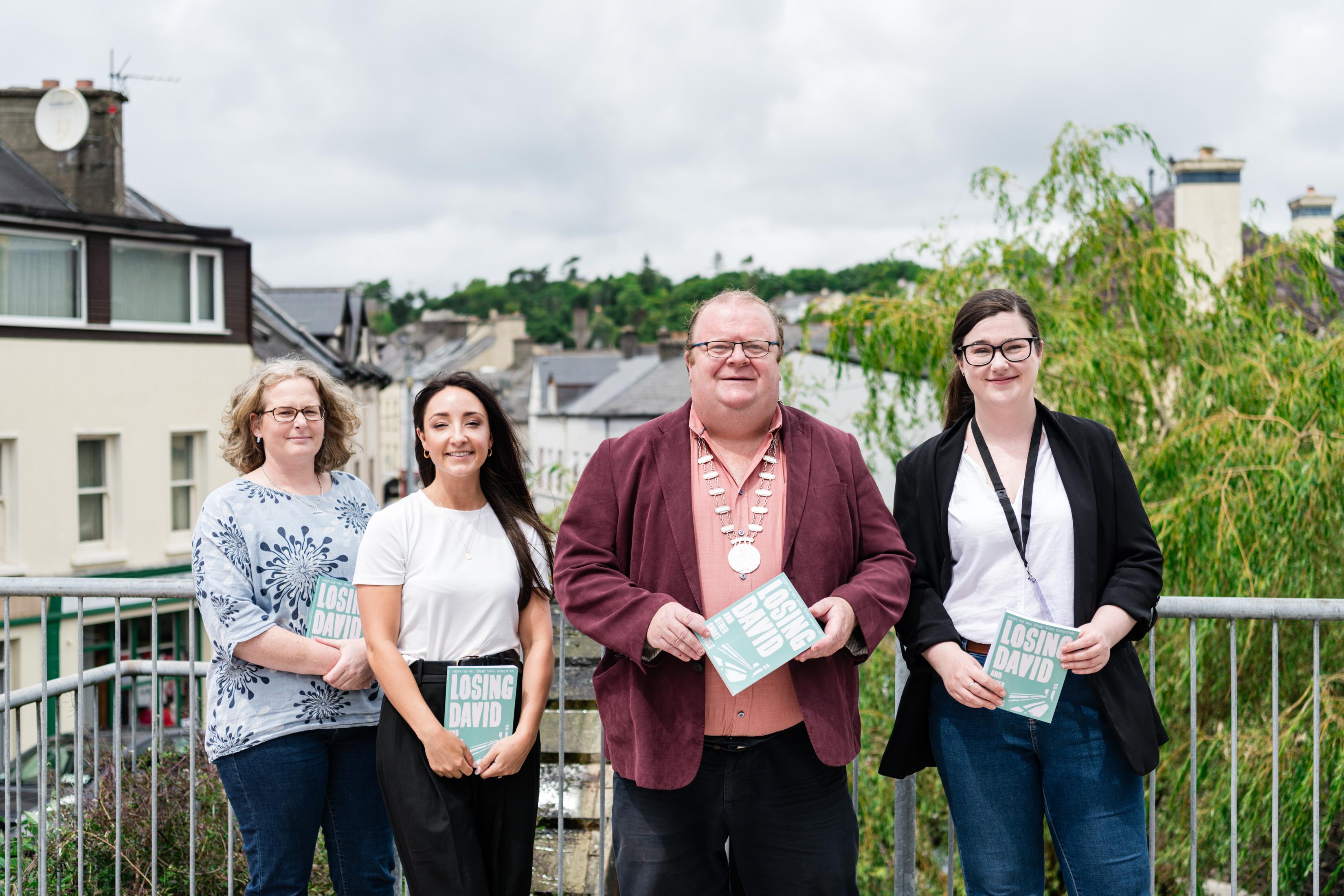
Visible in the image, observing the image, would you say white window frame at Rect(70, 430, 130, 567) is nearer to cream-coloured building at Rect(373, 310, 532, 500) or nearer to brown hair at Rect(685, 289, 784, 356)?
cream-coloured building at Rect(373, 310, 532, 500)

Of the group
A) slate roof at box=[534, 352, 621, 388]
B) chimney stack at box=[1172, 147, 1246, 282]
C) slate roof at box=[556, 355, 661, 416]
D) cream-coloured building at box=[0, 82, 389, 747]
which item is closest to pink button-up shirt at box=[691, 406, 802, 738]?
chimney stack at box=[1172, 147, 1246, 282]

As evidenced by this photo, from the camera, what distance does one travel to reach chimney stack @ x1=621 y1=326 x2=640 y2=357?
5378cm

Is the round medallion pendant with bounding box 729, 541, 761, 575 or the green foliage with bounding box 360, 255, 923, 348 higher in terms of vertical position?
the green foliage with bounding box 360, 255, 923, 348

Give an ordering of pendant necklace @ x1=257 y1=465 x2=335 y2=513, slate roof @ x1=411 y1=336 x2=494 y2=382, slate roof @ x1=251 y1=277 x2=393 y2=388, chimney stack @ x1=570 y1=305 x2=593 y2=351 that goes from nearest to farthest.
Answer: pendant necklace @ x1=257 y1=465 x2=335 y2=513
slate roof @ x1=251 y1=277 x2=393 y2=388
slate roof @ x1=411 y1=336 x2=494 y2=382
chimney stack @ x1=570 y1=305 x2=593 y2=351

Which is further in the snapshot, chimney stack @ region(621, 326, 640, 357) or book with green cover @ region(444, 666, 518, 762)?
chimney stack @ region(621, 326, 640, 357)

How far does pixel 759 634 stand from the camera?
99.4 inches

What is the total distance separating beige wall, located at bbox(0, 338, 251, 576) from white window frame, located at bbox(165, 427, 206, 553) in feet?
0.11

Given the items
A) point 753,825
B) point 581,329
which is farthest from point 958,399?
point 581,329

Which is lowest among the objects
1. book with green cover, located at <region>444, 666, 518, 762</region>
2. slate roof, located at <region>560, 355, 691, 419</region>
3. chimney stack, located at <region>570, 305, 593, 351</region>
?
book with green cover, located at <region>444, 666, 518, 762</region>

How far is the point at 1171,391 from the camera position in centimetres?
735

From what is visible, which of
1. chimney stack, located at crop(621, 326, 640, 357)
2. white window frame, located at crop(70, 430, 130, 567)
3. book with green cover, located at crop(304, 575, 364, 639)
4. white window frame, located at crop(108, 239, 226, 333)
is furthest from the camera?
chimney stack, located at crop(621, 326, 640, 357)

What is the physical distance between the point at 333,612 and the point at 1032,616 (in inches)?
69.7

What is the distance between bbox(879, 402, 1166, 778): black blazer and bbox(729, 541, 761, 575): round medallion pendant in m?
0.42

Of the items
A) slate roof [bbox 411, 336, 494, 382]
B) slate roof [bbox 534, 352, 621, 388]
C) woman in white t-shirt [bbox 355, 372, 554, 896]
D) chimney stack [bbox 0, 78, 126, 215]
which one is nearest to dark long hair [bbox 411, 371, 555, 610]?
woman in white t-shirt [bbox 355, 372, 554, 896]
